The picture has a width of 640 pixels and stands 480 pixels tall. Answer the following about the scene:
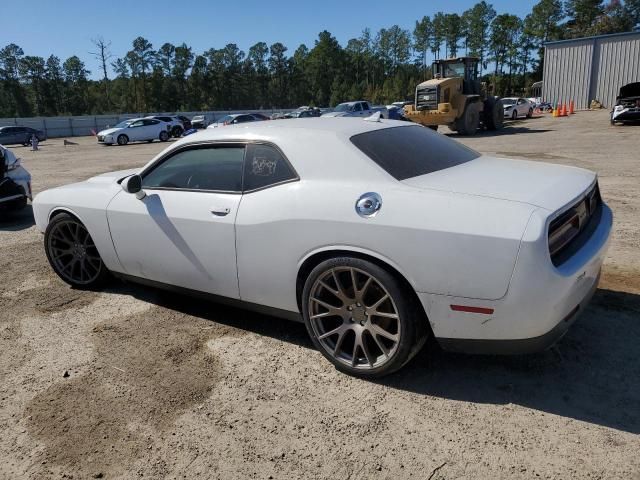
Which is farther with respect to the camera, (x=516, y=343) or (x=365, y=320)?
(x=365, y=320)

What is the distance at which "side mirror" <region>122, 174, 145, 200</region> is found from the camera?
148 inches

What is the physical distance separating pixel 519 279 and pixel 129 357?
2.53m

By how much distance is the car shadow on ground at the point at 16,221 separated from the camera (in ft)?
24.6

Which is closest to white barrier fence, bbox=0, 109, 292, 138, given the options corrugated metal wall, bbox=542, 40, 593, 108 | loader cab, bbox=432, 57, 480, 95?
corrugated metal wall, bbox=542, 40, 593, 108

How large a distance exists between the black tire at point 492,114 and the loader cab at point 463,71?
170 centimetres

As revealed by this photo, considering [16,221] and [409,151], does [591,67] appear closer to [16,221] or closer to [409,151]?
[16,221]

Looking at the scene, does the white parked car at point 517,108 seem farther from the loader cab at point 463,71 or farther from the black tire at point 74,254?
the black tire at point 74,254

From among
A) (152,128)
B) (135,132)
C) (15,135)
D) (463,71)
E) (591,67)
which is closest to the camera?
(463,71)

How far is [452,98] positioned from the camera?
68.9ft

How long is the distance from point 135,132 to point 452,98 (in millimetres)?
18446

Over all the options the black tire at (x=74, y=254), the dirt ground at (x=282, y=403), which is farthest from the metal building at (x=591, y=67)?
the black tire at (x=74, y=254)

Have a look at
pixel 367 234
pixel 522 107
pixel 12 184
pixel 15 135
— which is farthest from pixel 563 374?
pixel 15 135

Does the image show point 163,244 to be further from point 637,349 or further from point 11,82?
point 11,82

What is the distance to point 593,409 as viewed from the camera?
2602mm
